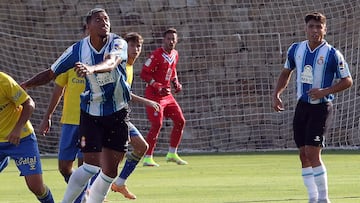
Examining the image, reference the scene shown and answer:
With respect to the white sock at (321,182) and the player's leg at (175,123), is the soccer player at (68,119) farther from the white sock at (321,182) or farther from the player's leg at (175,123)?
the player's leg at (175,123)

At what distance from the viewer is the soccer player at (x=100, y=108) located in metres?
8.25

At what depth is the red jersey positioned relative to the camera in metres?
16.4

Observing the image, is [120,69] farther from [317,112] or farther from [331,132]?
[331,132]

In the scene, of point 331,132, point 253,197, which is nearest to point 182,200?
point 253,197

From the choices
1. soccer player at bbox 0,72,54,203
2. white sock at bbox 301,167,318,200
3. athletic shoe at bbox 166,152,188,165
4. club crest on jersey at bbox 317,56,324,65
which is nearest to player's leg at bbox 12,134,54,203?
soccer player at bbox 0,72,54,203

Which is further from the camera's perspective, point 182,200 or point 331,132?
point 331,132

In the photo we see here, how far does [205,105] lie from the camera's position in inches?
818

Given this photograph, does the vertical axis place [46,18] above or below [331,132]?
above

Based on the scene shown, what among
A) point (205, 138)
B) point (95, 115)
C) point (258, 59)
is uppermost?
point (95, 115)

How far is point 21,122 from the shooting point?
337 inches

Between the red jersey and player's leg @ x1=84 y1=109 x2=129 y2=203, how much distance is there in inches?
310

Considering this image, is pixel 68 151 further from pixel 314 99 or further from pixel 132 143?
pixel 314 99

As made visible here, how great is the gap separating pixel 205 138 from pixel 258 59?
1890 millimetres

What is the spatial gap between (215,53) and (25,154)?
11878 mm
